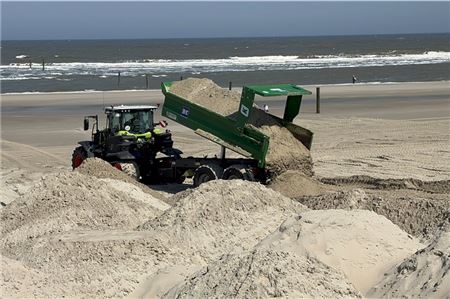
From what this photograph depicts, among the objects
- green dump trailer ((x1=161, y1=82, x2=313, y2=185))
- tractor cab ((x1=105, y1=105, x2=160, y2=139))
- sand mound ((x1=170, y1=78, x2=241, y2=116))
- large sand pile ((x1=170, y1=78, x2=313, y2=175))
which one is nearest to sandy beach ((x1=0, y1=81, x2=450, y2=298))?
large sand pile ((x1=170, y1=78, x2=313, y2=175))

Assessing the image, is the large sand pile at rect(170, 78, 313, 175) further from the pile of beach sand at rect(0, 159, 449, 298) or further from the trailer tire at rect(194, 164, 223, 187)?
the pile of beach sand at rect(0, 159, 449, 298)

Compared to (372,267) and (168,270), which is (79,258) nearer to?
(168,270)

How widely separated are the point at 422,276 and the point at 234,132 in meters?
8.38

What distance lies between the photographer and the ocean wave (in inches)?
2200

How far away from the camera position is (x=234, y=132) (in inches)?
606

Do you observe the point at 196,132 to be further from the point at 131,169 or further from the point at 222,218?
the point at 222,218

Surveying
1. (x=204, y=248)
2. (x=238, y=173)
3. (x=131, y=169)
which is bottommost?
(x=131, y=169)

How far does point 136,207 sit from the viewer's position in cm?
1160

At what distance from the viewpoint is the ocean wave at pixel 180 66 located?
55.9 meters

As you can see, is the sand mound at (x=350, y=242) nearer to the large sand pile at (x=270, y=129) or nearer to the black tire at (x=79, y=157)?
the large sand pile at (x=270, y=129)

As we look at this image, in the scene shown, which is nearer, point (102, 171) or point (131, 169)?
point (102, 171)

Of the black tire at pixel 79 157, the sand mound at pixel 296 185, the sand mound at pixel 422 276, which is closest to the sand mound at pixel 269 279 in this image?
the sand mound at pixel 422 276

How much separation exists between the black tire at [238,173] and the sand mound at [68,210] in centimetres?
336

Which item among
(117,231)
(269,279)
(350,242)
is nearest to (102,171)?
(117,231)
